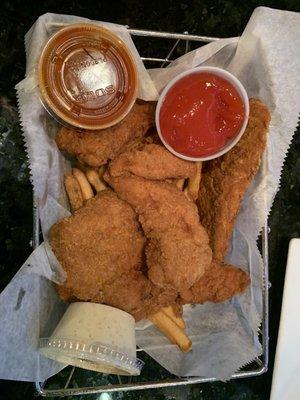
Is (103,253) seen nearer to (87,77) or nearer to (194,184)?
(194,184)

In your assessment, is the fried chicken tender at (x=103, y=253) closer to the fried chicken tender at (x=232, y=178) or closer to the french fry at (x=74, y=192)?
the french fry at (x=74, y=192)

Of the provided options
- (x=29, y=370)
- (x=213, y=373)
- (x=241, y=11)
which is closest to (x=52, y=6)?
(x=241, y=11)

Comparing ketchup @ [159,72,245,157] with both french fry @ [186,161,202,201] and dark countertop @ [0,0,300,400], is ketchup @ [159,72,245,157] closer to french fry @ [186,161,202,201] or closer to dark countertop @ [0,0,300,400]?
french fry @ [186,161,202,201]

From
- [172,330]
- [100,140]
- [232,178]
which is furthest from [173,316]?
[100,140]

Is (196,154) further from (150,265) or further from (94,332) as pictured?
(94,332)

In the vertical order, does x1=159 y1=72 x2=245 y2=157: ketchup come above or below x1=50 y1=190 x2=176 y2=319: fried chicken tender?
above

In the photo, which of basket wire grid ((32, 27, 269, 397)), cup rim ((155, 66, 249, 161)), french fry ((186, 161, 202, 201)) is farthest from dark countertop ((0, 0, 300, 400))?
french fry ((186, 161, 202, 201))
